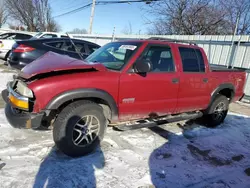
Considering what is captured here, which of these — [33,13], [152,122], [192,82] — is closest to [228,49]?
[192,82]

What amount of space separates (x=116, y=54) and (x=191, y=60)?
162cm

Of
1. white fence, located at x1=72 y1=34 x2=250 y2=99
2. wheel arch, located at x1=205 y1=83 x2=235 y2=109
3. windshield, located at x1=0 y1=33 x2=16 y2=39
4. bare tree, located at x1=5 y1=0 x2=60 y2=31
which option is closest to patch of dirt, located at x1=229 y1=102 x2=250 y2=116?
white fence, located at x1=72 y1=34 x2=250 y2=99

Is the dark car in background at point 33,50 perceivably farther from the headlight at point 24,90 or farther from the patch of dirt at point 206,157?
the patch of dirt at point 206,157

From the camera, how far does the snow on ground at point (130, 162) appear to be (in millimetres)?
2881

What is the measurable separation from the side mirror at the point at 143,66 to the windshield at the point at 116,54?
240 millimetres

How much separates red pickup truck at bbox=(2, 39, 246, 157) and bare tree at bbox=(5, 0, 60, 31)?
35448mm

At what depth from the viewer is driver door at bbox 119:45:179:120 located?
142 inches

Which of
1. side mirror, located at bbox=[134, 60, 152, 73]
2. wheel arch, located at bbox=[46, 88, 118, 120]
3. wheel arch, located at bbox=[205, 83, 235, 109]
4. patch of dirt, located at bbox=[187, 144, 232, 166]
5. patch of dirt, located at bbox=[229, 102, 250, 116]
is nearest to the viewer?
wheel arch, located at bbox=[46, 88, 118, 120]

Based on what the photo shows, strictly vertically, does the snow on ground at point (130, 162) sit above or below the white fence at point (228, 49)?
below

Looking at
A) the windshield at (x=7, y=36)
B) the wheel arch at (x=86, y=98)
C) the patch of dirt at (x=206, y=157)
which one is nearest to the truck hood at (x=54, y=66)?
the wheel arch at (x=86, y=98)

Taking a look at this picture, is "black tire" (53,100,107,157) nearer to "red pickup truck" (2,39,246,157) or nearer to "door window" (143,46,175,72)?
"red pickup truck" (2,39,246,157)

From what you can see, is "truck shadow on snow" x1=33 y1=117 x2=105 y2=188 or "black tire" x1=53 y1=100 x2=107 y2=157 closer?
"truck shadow on snow" x1=33 y1=117 x2=105 y2=188

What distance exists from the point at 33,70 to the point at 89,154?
1516 mm

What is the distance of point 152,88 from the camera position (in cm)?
386
